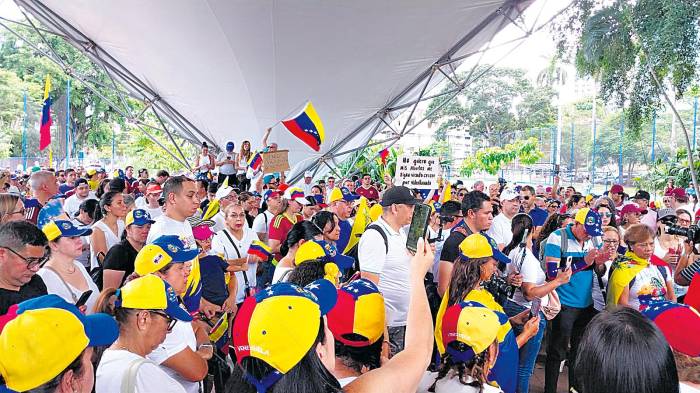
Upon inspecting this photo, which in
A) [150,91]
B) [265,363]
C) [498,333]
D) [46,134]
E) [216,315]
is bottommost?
[216,315]

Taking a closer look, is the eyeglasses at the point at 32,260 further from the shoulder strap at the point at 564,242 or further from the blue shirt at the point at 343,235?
the shoulder strap at the point at 564,242

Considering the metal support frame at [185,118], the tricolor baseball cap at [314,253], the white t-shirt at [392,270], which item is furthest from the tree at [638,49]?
the tricolor baseball cap at [314,253]

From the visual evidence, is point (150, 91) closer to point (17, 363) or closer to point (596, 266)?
point (596, 266)

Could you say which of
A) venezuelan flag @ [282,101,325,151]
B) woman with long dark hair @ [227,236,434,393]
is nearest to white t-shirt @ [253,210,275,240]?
venezuelan flag @ [282,101,325,151]

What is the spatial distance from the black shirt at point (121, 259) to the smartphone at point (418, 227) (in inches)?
98.7

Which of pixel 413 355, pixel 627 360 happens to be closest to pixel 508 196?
pixel 413 355

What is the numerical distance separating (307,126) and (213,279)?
22.2 ft

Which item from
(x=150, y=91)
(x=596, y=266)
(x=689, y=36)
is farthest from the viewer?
(x=150, y=91)

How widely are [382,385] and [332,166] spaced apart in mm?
15136

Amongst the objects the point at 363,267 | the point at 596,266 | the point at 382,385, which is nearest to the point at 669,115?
the point at 596,266

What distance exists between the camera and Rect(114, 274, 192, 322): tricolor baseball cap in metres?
2.49

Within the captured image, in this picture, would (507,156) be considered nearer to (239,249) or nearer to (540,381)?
(540,381)

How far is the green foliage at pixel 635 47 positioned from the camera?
1311cm

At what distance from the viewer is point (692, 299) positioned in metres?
3.92
